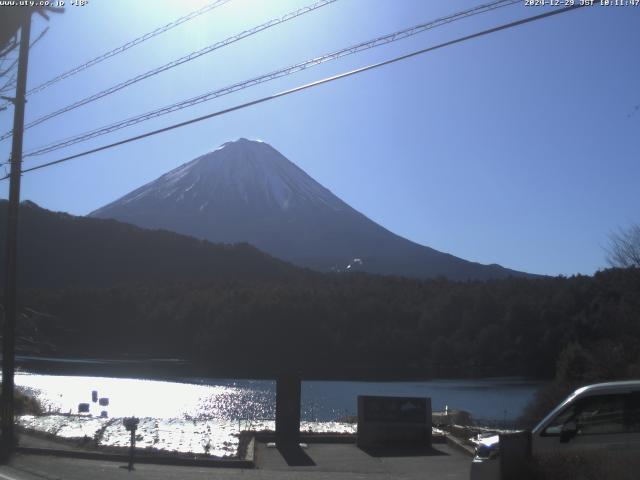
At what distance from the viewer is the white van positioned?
9.38 meters

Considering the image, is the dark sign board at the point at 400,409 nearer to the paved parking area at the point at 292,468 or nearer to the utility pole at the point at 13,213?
the paved parking area at the point at 292,468

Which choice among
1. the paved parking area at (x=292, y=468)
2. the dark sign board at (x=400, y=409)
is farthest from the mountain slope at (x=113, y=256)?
the paved parking area at (x=292, y=468)

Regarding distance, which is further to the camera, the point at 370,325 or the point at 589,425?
the point at 370,325

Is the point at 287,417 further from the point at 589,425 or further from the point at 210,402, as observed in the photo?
the point at 210,402

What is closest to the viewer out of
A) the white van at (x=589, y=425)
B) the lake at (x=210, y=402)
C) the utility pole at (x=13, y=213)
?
the white van at (x=589, y=425)

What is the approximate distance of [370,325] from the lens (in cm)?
4959

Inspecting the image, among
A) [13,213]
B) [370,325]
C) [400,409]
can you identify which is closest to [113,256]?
[370,325]

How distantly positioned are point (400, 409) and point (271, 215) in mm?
118758

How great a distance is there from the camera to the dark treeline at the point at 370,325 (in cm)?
3744

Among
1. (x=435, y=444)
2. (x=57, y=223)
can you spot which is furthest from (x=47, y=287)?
(x=435, y=444)

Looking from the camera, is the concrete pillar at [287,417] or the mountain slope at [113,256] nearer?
the concrete pillar at [287,417]

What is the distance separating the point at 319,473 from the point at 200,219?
11095cm

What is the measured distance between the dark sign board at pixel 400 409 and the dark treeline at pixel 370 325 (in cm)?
1048

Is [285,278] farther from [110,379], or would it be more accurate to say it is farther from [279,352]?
[110,379]
